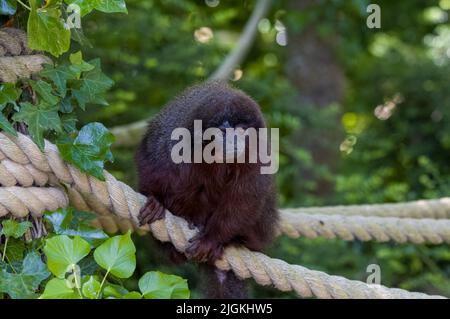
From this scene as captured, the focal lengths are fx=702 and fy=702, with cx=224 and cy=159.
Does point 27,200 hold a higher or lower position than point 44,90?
lower

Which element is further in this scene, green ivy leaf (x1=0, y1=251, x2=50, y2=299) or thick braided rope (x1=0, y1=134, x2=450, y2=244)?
thick braided rope (x1=0, y1=134, x2=450, y2=244)

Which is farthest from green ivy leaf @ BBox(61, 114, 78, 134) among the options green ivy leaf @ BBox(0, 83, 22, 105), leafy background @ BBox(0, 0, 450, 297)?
leafy background @ BBox(0, 0, 450, 297)

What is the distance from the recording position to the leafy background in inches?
148

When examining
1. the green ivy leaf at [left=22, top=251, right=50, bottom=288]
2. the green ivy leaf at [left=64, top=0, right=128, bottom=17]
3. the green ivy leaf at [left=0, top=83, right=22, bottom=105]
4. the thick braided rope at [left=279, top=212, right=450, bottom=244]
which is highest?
the green ivy leaf at [left=64, top=0, right=128, bottom=17]

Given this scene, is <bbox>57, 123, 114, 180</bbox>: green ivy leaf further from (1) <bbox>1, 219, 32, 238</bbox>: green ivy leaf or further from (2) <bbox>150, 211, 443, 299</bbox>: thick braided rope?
(2) <bbox>150, 211, 443, 299</bbox>: thick braided rope

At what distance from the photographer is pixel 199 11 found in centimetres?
454

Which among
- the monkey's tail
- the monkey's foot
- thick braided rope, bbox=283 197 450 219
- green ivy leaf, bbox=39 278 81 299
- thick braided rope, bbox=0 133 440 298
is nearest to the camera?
green ivy leaf, bbox=39 278 81 299

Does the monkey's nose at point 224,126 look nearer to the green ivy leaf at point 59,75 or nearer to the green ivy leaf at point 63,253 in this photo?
the green ivy leaf at point 59,75

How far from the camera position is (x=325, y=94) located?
5.11 meters

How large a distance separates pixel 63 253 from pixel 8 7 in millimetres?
654

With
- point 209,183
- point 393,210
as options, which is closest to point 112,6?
point 209,183

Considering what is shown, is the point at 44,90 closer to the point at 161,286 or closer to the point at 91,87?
the point at 91,87

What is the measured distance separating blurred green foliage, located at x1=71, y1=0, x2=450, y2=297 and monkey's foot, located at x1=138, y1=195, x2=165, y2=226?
0.83m

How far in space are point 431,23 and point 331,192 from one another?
4.96 feet
